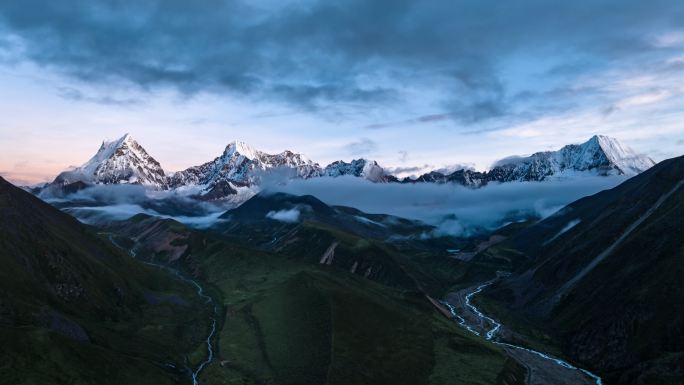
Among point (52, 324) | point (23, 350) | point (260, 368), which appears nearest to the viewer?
point (23, 350)

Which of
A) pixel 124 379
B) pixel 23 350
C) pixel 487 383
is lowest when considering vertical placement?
pixel 487 383

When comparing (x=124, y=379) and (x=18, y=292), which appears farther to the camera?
(x=18, y=292)

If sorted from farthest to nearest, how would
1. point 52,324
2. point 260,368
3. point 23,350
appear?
point 260,368
point 52,324
point 23,350

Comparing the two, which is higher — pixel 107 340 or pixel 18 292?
pixel 18 292

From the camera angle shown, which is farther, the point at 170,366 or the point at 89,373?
the point at 170,366

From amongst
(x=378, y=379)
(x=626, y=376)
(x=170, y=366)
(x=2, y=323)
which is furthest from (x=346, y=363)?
(x=2, y=323)

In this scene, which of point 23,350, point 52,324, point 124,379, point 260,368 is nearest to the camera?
point 23,350

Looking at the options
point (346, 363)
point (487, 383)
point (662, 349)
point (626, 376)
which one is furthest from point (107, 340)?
point (662, 349)

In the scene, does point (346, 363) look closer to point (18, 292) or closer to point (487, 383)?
point (487, 383)

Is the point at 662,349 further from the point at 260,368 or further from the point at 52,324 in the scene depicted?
the point at 52,324
